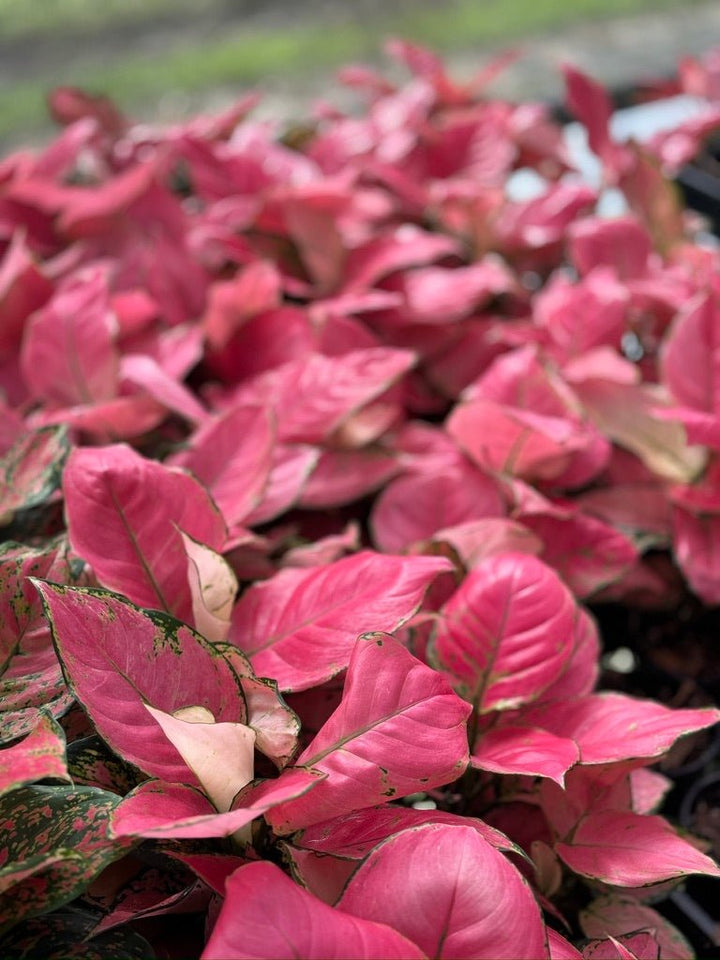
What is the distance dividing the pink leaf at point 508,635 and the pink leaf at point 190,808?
0.15 m

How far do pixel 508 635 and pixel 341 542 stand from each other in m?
0.13

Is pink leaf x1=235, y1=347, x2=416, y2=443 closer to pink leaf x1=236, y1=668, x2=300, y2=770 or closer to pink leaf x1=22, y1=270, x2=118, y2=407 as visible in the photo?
pink leaf x1=22, y1=270, x2=118, y2=407

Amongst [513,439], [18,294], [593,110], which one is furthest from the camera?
[593,110]

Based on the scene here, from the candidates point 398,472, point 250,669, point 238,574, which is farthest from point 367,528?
point 250,669

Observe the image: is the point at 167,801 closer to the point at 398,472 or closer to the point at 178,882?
the point at 178,882

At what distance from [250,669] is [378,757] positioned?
0.08m

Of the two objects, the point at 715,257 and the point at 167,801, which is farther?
the point at 715,257

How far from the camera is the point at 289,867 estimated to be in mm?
400

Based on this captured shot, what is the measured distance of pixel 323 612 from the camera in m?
0.48

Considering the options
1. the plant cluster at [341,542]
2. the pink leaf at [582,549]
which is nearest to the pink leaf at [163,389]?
the plant cluster at [341,542]

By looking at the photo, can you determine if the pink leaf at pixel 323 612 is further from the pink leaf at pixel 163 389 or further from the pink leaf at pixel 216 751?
the pink leaf at pixel 163 389

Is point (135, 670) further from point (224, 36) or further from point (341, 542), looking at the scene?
point (224, 36)

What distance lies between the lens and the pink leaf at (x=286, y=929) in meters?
0.32

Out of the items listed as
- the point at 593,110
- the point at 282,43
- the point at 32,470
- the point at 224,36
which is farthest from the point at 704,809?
the point at 224,36
